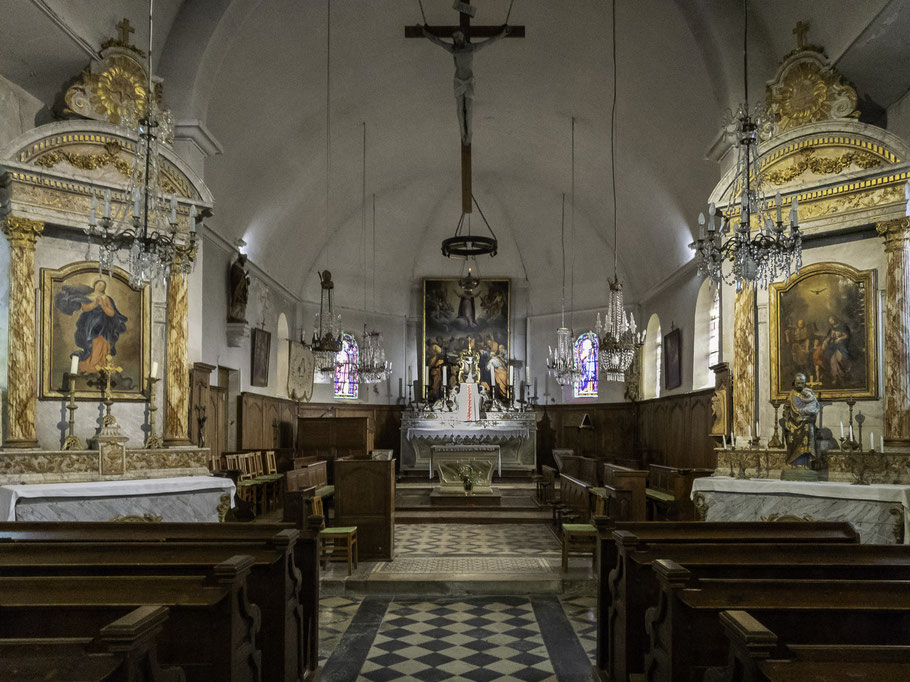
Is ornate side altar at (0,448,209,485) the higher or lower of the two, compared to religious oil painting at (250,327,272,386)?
lower

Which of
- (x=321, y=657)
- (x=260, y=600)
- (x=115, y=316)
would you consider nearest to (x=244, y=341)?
(x=115, y=316)

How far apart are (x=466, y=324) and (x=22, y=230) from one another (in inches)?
596

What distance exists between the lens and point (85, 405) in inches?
343

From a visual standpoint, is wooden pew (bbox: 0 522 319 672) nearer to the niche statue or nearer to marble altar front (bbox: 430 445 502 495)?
the niche statue

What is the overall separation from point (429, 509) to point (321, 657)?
25.5 ft

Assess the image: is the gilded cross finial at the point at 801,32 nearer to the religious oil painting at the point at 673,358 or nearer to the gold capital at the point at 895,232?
the gold capital at the point at 895,232

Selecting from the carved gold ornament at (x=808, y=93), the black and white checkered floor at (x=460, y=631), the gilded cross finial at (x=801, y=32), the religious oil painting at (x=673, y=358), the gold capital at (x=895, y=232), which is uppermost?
the gilded cross finial at (x=801, y=32)

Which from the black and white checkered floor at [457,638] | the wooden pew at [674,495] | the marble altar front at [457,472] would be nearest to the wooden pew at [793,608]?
the black and white checkered floor at [457,638]

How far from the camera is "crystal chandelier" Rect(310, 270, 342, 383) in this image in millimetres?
13352

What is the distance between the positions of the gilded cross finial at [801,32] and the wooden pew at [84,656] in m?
9.55

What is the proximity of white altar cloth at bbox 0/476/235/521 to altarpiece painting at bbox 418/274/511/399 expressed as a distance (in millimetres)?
13658

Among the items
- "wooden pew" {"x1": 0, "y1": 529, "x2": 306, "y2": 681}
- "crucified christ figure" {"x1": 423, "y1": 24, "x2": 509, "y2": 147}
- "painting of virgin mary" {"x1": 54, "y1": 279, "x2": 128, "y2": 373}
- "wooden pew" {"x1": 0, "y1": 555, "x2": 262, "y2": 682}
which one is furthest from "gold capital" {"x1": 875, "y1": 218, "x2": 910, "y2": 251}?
"painting of virgin mary" {"x1": 54, "y1": 279, "x2": 128, "y2": 373}

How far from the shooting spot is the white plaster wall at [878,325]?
27.1ft

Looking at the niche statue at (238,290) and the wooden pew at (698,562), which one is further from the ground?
the niche statue at (238,290)
